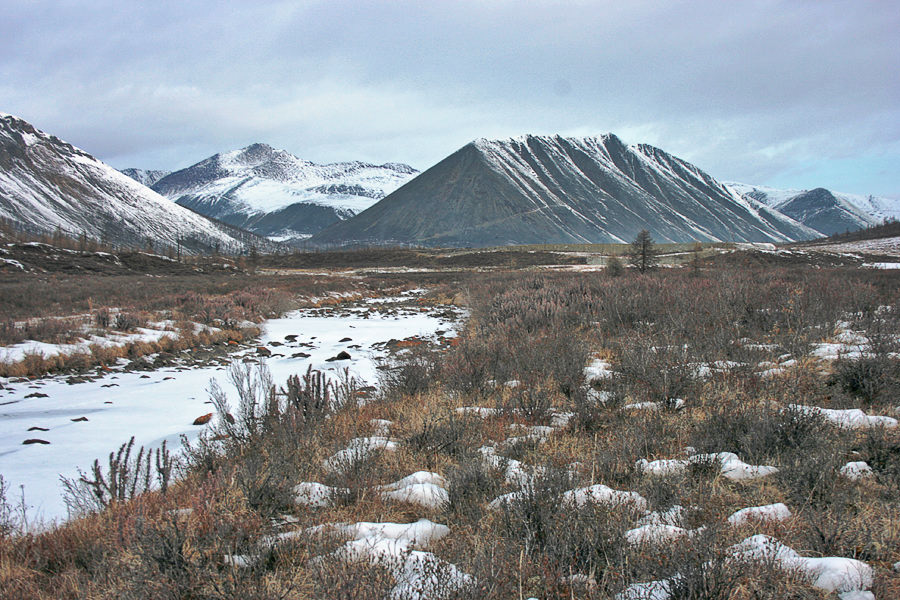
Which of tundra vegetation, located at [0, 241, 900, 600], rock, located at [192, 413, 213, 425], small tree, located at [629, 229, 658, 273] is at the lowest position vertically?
rock, located at [192, 413, 213, 425]

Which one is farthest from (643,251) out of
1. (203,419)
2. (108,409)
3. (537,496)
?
(537,496)

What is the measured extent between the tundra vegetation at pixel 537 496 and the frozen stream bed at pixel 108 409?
1.39m

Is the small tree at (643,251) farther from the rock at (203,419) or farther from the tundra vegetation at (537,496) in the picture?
the rock at (203,419)

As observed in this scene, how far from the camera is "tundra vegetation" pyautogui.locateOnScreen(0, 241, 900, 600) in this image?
2.16 m

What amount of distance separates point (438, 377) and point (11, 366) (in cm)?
972

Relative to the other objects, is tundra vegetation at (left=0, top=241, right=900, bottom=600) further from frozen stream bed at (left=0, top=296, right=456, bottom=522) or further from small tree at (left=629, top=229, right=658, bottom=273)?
small tree at (left=629, top=229, right=658, bottom=273)

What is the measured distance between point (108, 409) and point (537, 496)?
333 inches

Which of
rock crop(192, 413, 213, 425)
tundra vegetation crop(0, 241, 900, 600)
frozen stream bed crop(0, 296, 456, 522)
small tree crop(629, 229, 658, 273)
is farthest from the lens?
small tree crop(629, 229, 658, 273)

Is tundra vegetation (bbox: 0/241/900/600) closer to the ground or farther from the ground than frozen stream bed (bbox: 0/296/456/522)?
farther from the ground

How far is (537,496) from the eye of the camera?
2814mm

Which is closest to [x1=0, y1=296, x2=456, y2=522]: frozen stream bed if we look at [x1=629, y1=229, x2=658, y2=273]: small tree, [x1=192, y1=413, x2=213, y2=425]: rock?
[x1=192, y1=413, x2=213, y2=425]: rock

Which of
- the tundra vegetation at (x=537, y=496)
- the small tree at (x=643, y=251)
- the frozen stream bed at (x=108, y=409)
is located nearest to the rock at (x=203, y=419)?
the frozen stream bed at (x=108, y=409)

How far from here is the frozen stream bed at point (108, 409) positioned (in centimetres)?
553

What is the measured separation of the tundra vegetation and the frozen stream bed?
1.39 m
